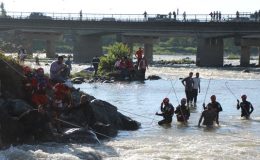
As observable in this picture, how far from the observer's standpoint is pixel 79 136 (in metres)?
19.3

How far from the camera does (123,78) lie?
163ft

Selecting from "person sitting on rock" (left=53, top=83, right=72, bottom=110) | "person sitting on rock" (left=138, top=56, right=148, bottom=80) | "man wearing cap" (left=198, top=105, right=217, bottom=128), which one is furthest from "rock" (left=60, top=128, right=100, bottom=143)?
"person sitting on rock" (left=138, top=56, right=148, bottom=80)

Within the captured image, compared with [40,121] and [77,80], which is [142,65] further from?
[40,121]

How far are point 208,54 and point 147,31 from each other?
901 centimetres

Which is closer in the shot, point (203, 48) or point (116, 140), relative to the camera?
point (116, 140)

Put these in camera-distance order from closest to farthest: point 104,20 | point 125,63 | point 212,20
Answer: point 125,63
point 212,20
point 104,20

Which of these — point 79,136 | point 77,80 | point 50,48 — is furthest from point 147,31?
point 79,136

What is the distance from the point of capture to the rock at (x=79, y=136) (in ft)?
62.7

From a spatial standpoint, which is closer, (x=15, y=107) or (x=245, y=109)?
(x=15, y=107)

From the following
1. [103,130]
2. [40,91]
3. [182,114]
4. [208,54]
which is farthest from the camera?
[208,54]

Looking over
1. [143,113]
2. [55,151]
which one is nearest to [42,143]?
[55,151]

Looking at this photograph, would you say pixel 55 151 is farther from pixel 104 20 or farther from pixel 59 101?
pixel 104 20

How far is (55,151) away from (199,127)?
7.92 metres

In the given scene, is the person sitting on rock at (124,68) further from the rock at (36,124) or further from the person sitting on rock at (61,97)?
the rock at (36,124)
